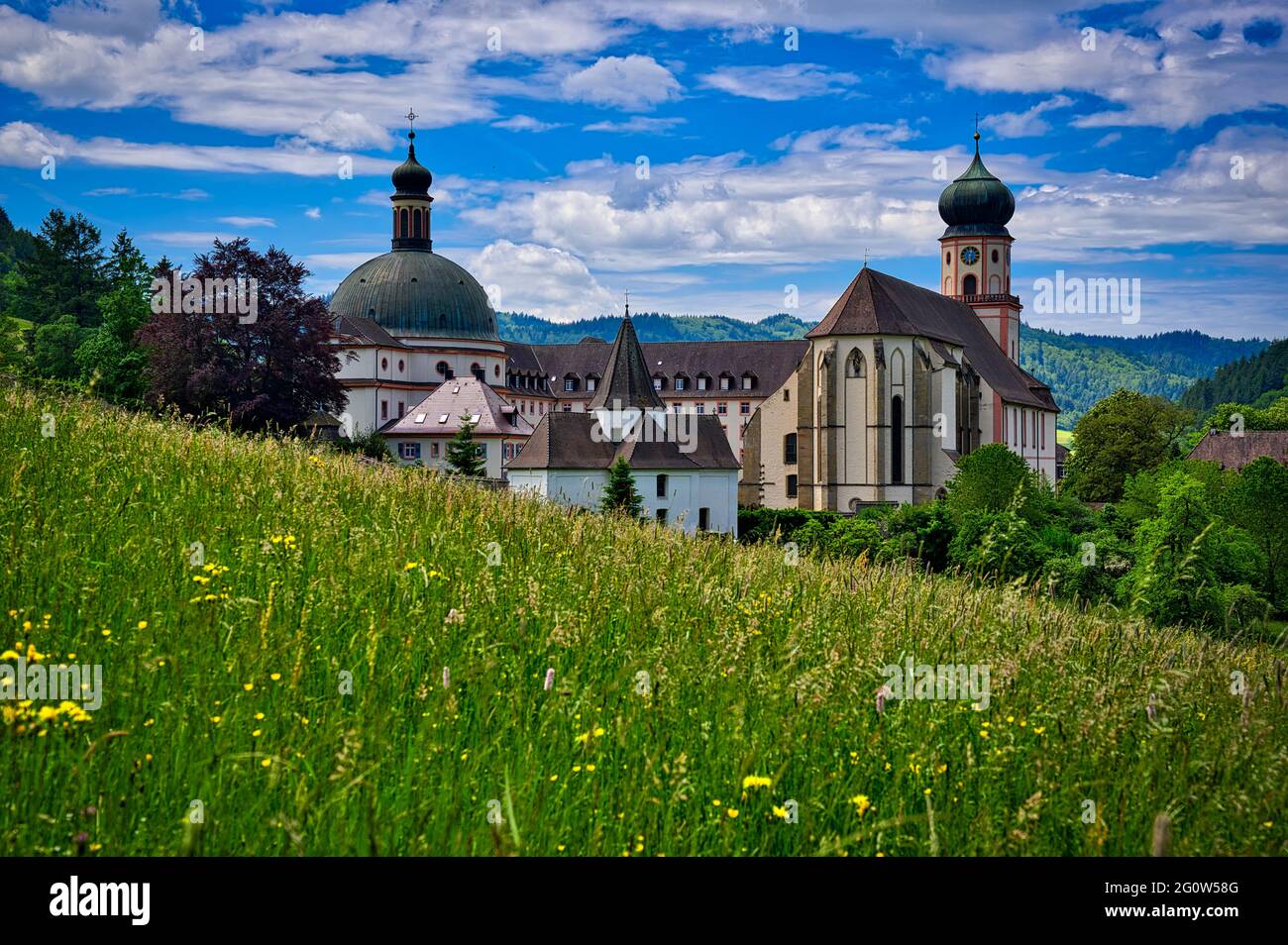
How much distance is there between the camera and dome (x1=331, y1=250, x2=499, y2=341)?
98.0 metres

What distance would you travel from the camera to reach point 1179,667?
6.16m

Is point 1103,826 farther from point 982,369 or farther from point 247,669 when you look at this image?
point 982,369

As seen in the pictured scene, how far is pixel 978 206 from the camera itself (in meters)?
103

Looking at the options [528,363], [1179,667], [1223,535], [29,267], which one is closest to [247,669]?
[1179,667]

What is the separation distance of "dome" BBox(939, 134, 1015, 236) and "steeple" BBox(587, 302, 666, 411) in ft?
155

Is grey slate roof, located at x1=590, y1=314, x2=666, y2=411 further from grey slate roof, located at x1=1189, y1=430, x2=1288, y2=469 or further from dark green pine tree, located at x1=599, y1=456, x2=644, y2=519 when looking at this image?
grey slate roof, located at x1=1189, y1=430, x2=1288, y2=469

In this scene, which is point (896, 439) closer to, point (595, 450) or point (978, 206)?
point (595, 450)

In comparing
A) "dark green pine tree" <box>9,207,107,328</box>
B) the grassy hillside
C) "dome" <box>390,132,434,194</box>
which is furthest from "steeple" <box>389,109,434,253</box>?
the grassy hillside

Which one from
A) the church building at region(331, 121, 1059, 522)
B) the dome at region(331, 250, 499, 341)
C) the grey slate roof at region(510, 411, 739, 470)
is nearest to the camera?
the grey slate roof at region(510, 411, 739, 470)

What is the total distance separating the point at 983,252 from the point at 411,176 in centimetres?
5027

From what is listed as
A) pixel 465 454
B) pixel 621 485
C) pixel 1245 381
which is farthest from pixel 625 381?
pixel 1245 381

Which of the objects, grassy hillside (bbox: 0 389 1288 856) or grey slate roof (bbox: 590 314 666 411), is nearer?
grassy hillside (bbox: 0 389 1288 856)

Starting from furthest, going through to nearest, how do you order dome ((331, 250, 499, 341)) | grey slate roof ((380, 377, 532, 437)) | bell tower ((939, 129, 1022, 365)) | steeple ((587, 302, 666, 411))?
bell tower ((939, 129, 1022, 365)), dome ((331, 250, 499, 341)), grey slate roof ((380, 377, 532, 437)), steeple ((587, 302, 666, 411))

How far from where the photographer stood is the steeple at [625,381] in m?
65.9
